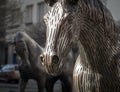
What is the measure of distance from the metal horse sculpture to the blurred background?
296 inches

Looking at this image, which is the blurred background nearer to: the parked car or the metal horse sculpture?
the parked car

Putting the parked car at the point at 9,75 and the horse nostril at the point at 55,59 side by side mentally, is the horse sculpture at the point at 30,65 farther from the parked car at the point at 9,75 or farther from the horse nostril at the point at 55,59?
the parked car at the point at 9,75

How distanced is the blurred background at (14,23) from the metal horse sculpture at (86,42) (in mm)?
7510

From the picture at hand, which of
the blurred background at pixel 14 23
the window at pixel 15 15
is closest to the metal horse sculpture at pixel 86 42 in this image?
the blurred background at pixel 14 23

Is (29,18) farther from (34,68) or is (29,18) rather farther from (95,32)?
(95,32)

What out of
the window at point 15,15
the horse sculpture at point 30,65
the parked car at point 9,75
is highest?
the window at point 15,15

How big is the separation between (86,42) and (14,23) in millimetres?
22970

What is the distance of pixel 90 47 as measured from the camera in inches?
126

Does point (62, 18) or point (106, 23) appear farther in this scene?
point (106, 23)

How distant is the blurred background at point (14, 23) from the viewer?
21297 mm

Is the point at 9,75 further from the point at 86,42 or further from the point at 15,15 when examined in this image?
the point at 86,42

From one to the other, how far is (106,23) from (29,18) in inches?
1312

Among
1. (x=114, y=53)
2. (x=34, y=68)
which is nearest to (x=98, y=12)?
(x=114, y=53)

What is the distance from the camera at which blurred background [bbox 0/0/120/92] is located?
69.9 ft
